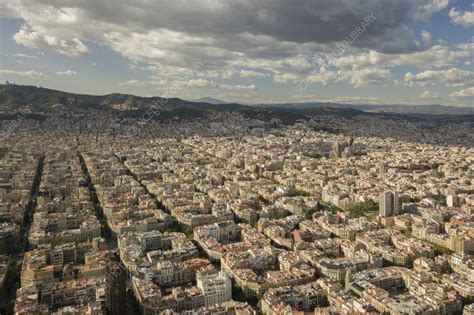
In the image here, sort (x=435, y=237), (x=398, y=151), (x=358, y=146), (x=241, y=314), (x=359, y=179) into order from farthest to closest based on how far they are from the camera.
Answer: (x=358, y=146)
(x=398, y=151)
(x=359, y=179)
(x=435, y=237)
(x=241, y=314)

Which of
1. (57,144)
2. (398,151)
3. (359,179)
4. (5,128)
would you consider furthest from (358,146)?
(5,128)

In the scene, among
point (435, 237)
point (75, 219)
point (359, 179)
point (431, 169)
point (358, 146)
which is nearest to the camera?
point (435, 237)

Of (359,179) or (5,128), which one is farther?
(5,128)

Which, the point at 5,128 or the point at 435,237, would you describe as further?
the point at 5,128

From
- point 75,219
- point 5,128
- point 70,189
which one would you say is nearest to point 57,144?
point 5,128

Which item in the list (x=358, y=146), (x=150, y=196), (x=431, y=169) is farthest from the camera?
(x=358, y=146)

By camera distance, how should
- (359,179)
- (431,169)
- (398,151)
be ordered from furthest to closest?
(398,151) < (431,169) < (359,179)

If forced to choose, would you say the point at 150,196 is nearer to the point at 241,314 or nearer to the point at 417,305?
the point at 241,314

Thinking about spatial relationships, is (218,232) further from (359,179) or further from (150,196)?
(359,179)
